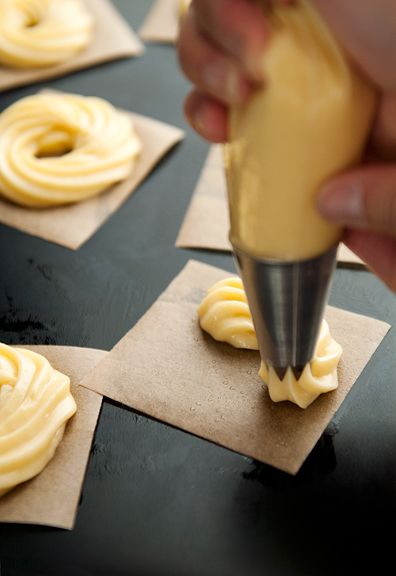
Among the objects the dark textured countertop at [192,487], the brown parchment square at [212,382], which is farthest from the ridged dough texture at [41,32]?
the brown parchment square at [212,382]

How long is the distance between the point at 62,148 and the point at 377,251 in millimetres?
1124

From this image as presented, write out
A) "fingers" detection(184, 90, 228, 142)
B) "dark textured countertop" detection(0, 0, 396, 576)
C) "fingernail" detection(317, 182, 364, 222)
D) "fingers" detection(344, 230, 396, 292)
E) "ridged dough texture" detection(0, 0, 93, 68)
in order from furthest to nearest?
"ridged dough texture" detection(0, 0, 93, 68), "fingers" detection(344, 230, 396, 292), "dark textured countertop" detection(0, 0, 396, 576), "fingers" detection(184, 90, 228, 142), "fingernail" detection(317, 182, 364, 222)

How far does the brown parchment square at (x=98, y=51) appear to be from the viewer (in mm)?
2578

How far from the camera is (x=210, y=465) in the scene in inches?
58.6

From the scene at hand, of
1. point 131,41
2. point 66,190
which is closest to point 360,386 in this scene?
point 66,190

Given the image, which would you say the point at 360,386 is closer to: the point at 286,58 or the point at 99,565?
the point at 99,565

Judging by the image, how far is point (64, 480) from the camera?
1453 millimetres

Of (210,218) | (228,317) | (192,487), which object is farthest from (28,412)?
(210,218)

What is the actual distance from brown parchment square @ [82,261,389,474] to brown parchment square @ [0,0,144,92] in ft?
3.69

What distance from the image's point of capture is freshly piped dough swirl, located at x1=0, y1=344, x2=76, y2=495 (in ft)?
4.73

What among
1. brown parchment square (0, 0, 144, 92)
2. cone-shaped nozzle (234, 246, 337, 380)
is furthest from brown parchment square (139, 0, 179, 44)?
cone-shaped nozzle (234, 246, 337, 380)

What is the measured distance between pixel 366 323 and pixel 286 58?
845 mm

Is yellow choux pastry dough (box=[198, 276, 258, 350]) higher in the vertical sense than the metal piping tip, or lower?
lower

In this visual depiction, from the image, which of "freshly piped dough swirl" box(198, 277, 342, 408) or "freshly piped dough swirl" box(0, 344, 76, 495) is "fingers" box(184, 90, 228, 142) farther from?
"freshly piped dough swirl" box(0, 344, 76, 495)
